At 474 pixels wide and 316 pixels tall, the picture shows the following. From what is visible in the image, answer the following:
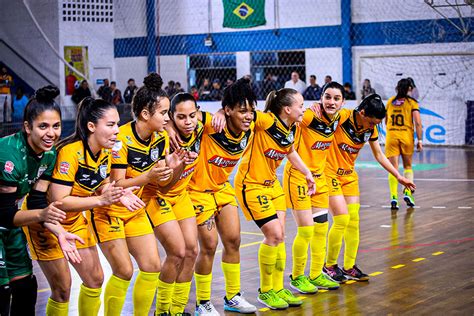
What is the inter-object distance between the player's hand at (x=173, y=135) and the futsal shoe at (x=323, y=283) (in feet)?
7.21

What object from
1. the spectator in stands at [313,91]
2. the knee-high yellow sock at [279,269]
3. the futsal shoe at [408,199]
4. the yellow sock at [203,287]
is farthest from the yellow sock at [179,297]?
the spectator in stands at [313,91]

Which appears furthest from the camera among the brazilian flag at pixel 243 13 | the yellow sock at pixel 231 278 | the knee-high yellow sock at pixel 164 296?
the brazilian flag at pixel 243 13

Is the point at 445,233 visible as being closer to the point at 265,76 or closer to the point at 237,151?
the point at 237,151

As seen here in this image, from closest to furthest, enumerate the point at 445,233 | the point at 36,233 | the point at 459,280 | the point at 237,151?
the point at 36,233, the point at 237,151, the point at 459,280, the point at 445,233

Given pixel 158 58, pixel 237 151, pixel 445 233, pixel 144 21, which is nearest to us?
pixel 237 151

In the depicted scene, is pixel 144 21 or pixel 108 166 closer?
pixel 108 166

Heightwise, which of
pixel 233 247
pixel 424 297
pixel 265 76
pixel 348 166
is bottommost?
pixel 424 297

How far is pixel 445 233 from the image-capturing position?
32.4ft

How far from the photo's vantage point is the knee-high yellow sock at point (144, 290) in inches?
222

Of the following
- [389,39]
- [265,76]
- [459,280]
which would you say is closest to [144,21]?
[265,76]

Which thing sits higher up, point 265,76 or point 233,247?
point 265,76

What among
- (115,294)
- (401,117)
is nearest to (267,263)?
(115,294)

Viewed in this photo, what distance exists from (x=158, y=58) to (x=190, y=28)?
7.08 ft

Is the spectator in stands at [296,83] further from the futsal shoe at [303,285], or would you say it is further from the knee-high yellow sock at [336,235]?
the futsal shoe at [303,285]
